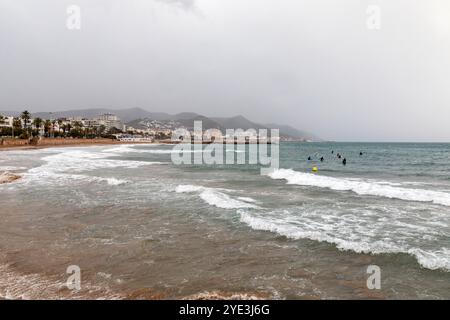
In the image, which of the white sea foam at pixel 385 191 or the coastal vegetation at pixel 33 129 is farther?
the coastal vegetation at pixel 33 129

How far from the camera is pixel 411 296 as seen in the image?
20.9ft

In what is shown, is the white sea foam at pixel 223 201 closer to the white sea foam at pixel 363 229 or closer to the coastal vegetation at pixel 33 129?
the white sea foam at pixel 363 229

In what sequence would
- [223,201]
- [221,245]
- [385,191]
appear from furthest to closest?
[385,191]
[223,201]
[221,245]

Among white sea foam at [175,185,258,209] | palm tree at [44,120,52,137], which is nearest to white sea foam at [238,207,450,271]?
white sea foam at [175,185,258,209]

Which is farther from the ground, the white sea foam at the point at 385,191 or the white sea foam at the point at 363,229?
the white sea foam at the point at 363,229

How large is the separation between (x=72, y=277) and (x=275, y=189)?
54.8 feet

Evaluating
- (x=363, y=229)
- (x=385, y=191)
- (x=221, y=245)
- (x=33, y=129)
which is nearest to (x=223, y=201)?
(x=221, y=245)

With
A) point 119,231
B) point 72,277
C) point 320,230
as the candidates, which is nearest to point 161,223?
point 119,231

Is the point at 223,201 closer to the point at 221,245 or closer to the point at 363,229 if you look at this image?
the point at 221,245

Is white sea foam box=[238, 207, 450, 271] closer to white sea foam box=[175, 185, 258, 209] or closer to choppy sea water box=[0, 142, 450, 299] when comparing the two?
choppy sea water box=[0, 142, 450, 299]

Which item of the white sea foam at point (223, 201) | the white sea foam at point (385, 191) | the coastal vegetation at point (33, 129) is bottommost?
the white sea foam at point (385, 191)

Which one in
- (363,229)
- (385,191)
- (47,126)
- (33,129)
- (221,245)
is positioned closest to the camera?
(221,245)

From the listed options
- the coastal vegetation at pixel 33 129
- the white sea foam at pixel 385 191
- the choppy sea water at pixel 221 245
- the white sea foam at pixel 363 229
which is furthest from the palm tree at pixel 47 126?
the white sea foam at pixel 363 229

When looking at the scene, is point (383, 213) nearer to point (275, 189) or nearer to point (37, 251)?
point (275, 189)
